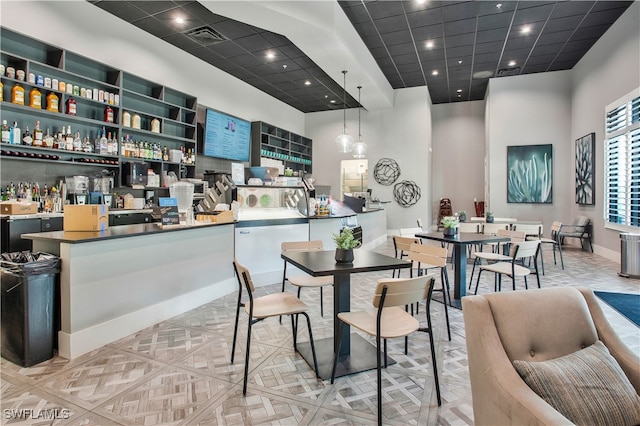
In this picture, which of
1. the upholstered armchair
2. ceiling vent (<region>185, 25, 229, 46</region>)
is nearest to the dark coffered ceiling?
ceiling vent (<region>185, 25, 229, 46</region>)

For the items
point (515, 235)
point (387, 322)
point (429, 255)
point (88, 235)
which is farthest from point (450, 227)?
point (88, 235)

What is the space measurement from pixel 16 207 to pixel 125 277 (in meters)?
1.94

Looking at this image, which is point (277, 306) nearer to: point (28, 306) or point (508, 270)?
point (28, 306)

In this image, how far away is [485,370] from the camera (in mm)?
1367

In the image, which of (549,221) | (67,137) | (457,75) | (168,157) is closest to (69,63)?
(67,137)

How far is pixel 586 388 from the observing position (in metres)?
1.28

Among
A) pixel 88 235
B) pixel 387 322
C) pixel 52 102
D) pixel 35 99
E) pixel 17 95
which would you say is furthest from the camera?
pixel 52 102

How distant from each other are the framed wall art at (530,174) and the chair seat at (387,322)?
27.4ft

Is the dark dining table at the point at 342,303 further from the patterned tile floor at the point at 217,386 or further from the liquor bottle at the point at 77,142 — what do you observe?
the liquor bottle at the point at 77,142

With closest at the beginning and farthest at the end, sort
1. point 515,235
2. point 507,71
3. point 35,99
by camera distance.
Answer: point 35,99 → point 515,235 → point 507,71

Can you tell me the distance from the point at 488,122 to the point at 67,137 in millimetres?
9803

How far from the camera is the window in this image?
587 cm

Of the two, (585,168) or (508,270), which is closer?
(508,270)

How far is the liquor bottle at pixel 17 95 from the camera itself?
4.30m
